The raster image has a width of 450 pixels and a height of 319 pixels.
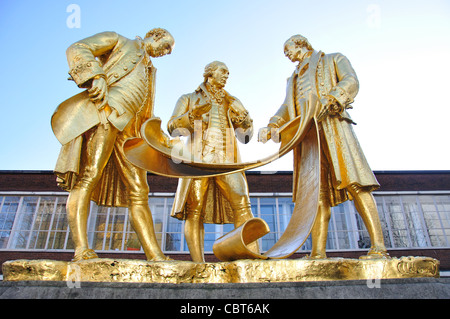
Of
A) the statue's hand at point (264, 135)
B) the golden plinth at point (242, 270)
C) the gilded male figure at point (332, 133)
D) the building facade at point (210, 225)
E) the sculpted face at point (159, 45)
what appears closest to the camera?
the golden plinth at point (242, 270)

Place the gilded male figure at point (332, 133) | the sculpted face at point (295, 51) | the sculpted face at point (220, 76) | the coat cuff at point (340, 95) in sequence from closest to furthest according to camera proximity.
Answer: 1. the gilded male figure at point (332, 133)
2. the coat cuff at point (340, 95)
3. the sculpted face at point (295, 51)
4. the sculpted face at point (220, 76)

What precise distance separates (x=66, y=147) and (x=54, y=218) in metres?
14.8

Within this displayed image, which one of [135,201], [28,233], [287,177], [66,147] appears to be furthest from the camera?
[287,177]

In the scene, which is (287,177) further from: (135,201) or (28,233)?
(135,201)

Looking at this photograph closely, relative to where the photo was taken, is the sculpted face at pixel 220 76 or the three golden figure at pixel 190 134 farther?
the sculpted face at pixel 220 76

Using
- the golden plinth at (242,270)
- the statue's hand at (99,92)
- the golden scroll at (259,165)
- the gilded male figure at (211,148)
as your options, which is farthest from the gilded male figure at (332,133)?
the statue's hand at (99,92)

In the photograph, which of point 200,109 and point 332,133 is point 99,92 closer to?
point 200,109

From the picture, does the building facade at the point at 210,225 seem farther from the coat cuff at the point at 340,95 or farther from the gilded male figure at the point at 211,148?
the coat cuff at the point at 340,95

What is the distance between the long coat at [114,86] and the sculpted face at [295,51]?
197 cm

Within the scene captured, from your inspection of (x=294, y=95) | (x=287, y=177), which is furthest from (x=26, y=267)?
(x=287, y=177)

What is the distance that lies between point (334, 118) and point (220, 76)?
183 centimetres

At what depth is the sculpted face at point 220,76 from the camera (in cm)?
566

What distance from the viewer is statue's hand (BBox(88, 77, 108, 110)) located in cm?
432

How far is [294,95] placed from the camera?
5406mm
